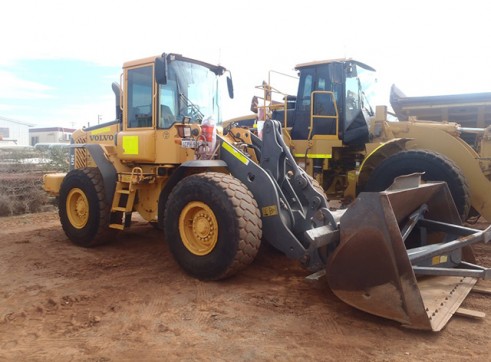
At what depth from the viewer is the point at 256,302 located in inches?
160

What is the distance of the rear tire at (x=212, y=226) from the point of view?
4309 millimetres

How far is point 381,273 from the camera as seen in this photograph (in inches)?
138

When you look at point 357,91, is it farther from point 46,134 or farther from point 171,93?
point 46,134

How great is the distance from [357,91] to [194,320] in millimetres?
5999

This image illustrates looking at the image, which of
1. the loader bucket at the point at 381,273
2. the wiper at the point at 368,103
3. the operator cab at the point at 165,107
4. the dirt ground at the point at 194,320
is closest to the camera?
the dirt ground at the point at 194,320

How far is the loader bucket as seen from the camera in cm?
337

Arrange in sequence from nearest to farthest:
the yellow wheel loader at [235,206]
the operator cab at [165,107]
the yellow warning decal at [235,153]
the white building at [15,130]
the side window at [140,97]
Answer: the yellow wheel loader at [235,206]
the yellow warning decal at [235,153]
the operator cab at [165,107]
the side window at [140,97]
the white building at [15,130]

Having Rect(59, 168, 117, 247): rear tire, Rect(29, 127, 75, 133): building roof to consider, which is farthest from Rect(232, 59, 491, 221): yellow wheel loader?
Rect(29, 127, 75, 133): building roof

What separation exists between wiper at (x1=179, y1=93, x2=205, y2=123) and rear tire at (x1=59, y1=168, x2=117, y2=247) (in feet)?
5.46

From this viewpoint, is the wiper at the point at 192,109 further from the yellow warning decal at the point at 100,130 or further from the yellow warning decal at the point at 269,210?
the yellow warning decal at the point at 269,210

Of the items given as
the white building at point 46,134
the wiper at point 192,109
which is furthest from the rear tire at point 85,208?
the white building at point 46,134

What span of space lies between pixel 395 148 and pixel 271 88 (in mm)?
2911

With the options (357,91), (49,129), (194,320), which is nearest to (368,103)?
(357,91)

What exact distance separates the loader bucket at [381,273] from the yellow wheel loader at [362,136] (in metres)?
2.59
